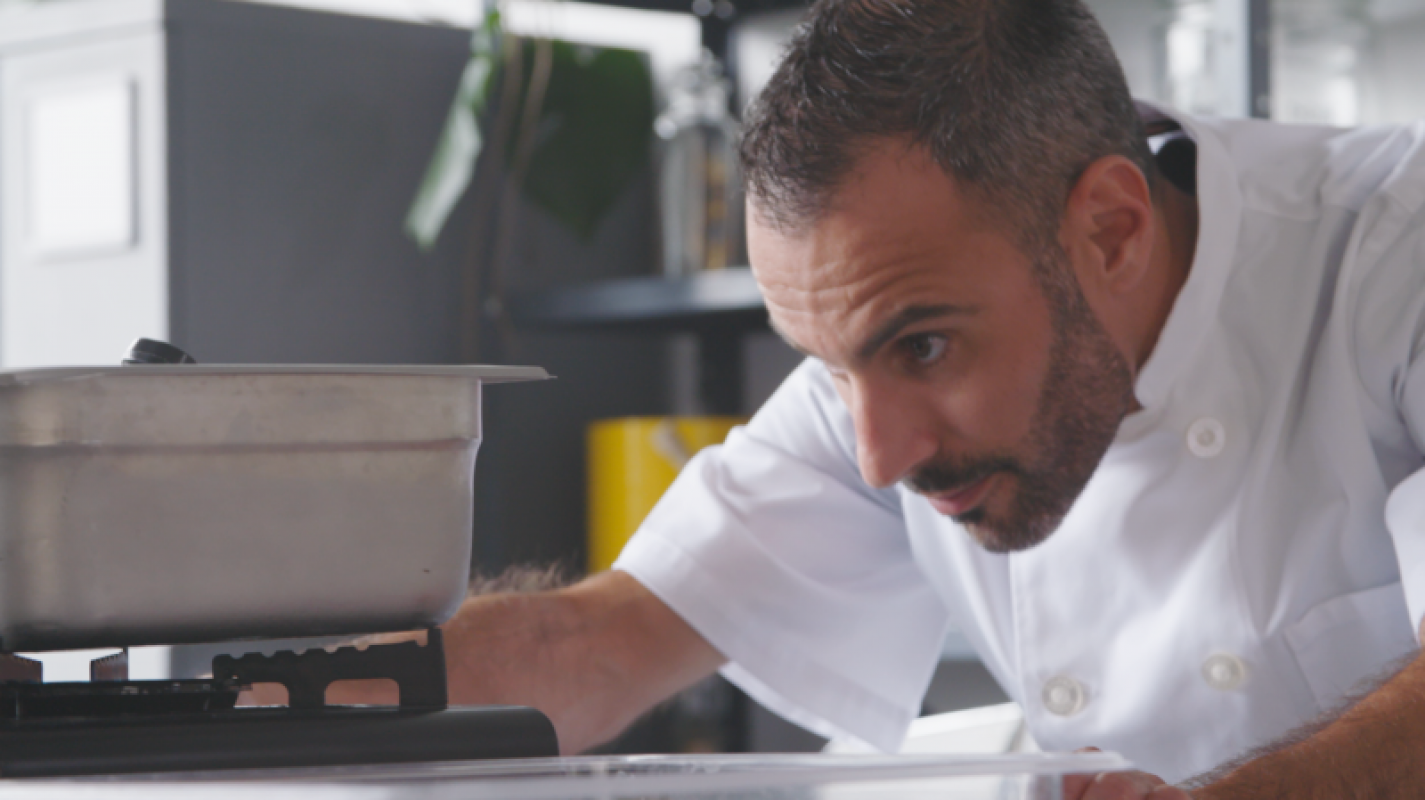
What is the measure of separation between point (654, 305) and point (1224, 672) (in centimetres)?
106

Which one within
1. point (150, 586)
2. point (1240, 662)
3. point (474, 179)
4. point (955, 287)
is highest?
point (474, 179)

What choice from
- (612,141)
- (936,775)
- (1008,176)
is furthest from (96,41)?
(936,775)

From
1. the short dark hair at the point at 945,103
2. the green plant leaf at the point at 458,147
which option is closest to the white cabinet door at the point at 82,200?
the green plant leaf at the point at 458,147

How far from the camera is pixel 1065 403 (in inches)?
36.9

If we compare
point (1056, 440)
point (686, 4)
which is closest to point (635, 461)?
point (686, 4)

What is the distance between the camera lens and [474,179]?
1990 millimetres

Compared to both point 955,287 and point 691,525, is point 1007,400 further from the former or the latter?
point 691,525

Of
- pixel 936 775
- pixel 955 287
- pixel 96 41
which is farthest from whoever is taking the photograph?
pixel 96 41

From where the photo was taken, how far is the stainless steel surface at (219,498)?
1.61 ft

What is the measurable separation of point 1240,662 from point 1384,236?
0.30 meters

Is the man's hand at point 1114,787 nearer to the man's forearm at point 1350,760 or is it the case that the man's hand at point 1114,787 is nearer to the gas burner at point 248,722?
the man's forearm at point 1350,760

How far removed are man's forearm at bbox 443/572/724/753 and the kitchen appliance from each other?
35cm

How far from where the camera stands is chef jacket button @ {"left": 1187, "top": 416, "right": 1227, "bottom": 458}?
3.18ft

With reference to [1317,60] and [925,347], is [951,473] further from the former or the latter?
[1317,60]
